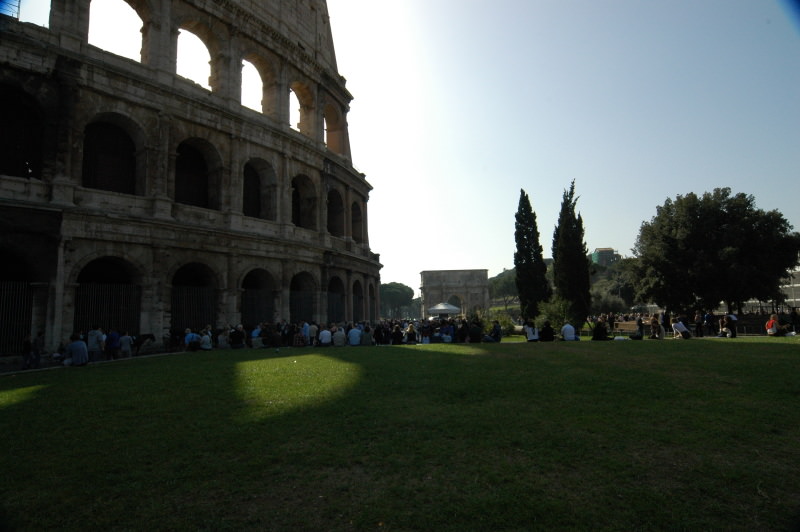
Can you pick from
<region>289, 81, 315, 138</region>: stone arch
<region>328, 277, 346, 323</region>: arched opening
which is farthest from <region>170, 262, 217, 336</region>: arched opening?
<region>289, 81, 315, 138</region>: stone arch

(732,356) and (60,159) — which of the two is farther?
(60,159)

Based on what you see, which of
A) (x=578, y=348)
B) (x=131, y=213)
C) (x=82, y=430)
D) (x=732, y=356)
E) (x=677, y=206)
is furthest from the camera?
(x=677, y=206)

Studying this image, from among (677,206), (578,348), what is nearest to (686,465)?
(578,348)

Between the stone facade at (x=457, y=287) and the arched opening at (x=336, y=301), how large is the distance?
43.4m

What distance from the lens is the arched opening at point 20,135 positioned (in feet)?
53.9

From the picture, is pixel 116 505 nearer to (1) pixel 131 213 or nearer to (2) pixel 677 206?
(1) pixel 131 213

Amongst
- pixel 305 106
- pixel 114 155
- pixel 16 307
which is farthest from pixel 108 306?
pixel 305 106

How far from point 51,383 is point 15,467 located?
5893mm

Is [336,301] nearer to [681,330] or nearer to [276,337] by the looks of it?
[276,337]

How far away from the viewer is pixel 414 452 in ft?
18.3

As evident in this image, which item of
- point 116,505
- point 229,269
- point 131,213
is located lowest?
point 116,505

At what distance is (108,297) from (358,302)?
50.7 ft

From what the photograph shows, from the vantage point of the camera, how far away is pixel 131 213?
18062 mm

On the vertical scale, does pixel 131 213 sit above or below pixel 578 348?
above
